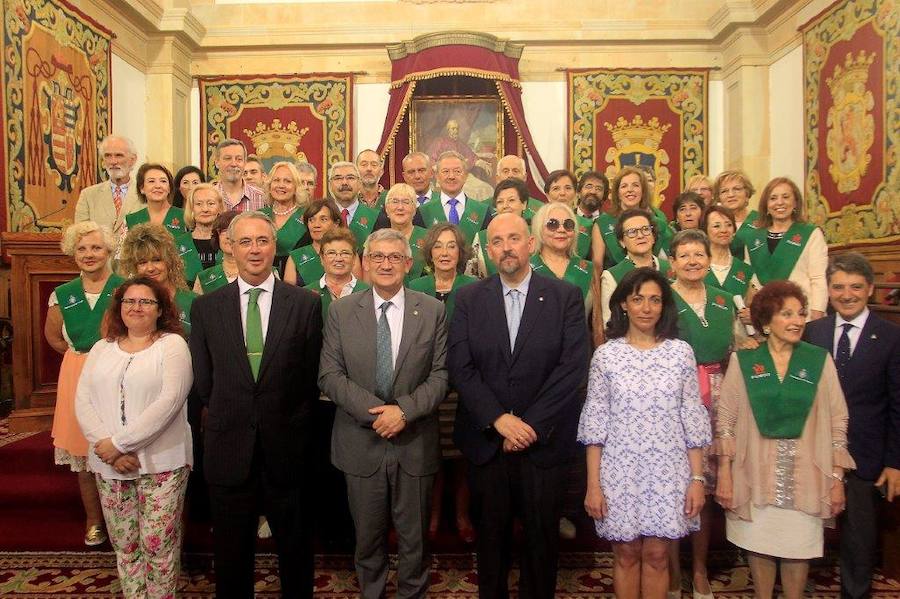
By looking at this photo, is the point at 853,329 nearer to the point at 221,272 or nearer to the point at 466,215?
the point at 466,215

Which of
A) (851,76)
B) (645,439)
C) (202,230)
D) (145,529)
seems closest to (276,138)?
(202,230)

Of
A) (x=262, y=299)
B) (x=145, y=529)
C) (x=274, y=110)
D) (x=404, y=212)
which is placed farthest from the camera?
(x=274, y=110)

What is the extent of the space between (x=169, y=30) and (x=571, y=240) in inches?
243

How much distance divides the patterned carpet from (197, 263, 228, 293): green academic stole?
1.28 m

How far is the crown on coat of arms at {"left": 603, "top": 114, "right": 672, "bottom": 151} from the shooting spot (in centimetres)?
777

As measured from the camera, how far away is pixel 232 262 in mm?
3428

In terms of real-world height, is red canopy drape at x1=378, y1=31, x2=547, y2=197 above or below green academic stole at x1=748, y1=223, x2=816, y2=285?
above

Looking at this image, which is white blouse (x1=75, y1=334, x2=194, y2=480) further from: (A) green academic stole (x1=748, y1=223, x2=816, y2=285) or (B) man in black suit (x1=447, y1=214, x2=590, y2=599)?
(A) green academic stole (x1=748, y1=223, x2=816, y2=285)

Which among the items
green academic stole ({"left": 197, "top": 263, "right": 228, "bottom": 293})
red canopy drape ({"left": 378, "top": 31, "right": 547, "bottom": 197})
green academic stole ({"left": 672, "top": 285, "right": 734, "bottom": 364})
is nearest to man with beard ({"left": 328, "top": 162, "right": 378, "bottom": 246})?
green academic stole ({"left": 197, "top": 263, "right": 228, "bottom": 293})

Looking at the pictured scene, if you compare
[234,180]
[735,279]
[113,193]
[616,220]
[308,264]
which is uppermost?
[234,180]

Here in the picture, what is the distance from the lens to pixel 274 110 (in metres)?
7.88

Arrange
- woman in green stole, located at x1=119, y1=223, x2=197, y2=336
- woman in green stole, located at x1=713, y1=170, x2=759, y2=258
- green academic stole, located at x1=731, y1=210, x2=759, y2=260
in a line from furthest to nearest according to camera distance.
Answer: woman in green stole, located at x1=713, y1=170, x2=759, y2=258 → green academic stole, located at x1=731, y1=210, x2=759, y2=260 → woman in green stole, located at x1=119, y1=223, x2=197, y2=336

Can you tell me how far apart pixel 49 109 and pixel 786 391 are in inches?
234

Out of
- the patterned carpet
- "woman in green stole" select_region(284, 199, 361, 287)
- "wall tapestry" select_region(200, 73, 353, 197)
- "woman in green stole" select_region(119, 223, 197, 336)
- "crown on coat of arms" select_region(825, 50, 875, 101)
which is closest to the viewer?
the patterned carpet
